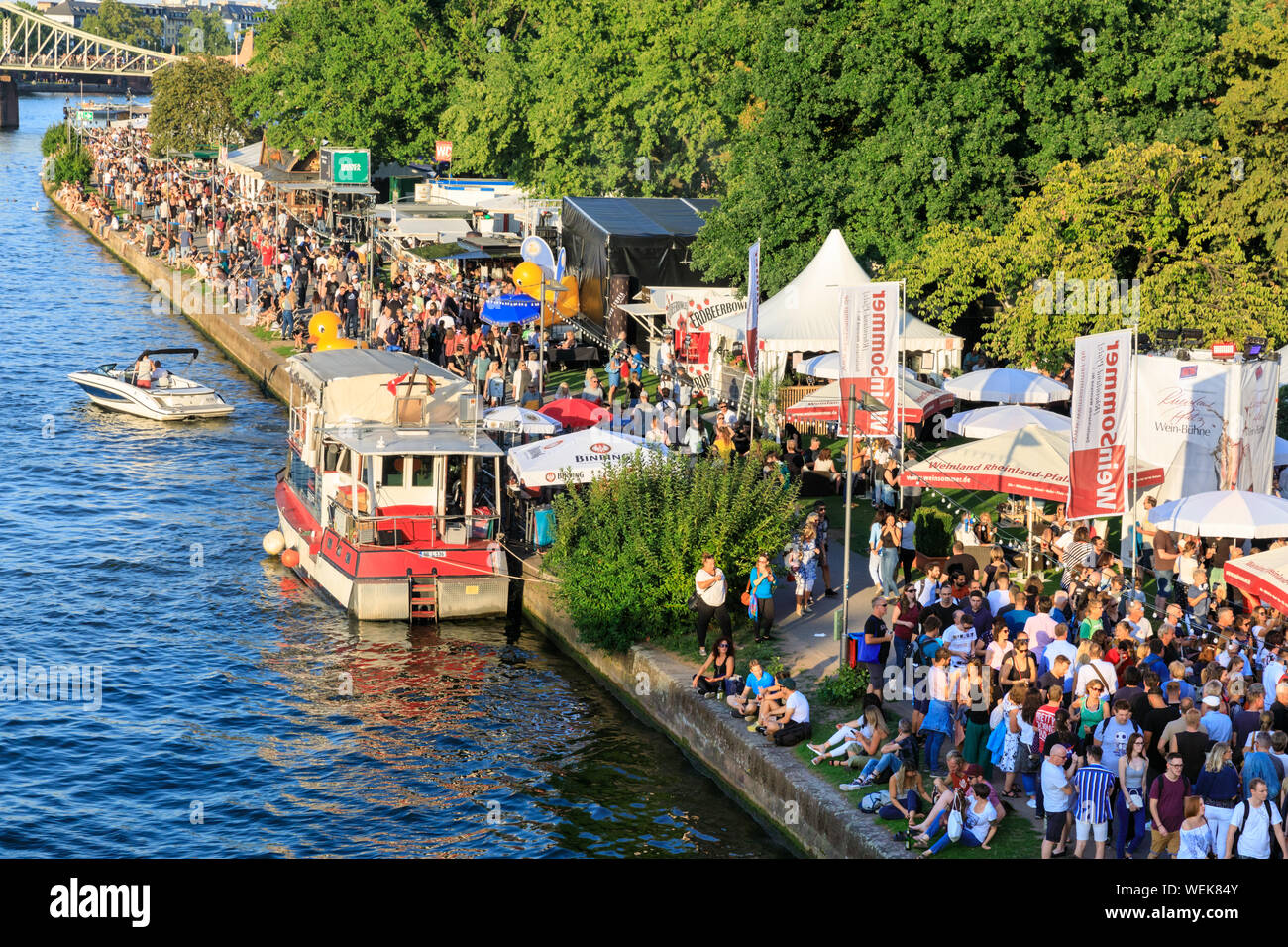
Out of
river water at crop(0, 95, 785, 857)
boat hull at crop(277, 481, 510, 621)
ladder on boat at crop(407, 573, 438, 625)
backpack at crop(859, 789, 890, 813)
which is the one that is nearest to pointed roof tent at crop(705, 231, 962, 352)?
boat hull at crop(277, 481, 510, 621)

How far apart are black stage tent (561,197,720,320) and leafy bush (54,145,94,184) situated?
60213 millimetres

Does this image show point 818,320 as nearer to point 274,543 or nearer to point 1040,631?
point 274,543

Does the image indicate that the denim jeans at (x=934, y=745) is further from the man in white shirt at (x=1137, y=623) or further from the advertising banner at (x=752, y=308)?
the advertising banner at (x=752, y=308)

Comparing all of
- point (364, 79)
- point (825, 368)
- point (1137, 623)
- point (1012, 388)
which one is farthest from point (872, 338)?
Answer: point (364, 79)

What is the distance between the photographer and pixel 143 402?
137 ft

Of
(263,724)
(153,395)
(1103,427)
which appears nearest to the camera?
(1103,427)

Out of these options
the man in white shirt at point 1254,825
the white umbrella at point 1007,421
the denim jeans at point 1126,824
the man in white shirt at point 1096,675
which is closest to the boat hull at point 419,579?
the white umbrella at point 1007,421

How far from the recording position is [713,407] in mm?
35969

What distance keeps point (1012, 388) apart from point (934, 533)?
5.14 metres

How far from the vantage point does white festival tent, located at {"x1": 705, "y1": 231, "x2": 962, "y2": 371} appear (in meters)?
33.7


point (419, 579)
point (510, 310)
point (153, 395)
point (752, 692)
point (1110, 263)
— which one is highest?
point (1110, 263)

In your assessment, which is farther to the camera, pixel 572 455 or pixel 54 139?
pixel 54 139

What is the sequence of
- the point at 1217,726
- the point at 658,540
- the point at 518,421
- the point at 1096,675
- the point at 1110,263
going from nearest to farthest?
the point at 1217,726 < the point at 1096,675 < the point at 658,540 < the point at 518,421 < the point at 1110,263

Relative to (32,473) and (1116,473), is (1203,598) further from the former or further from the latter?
(32,473)
